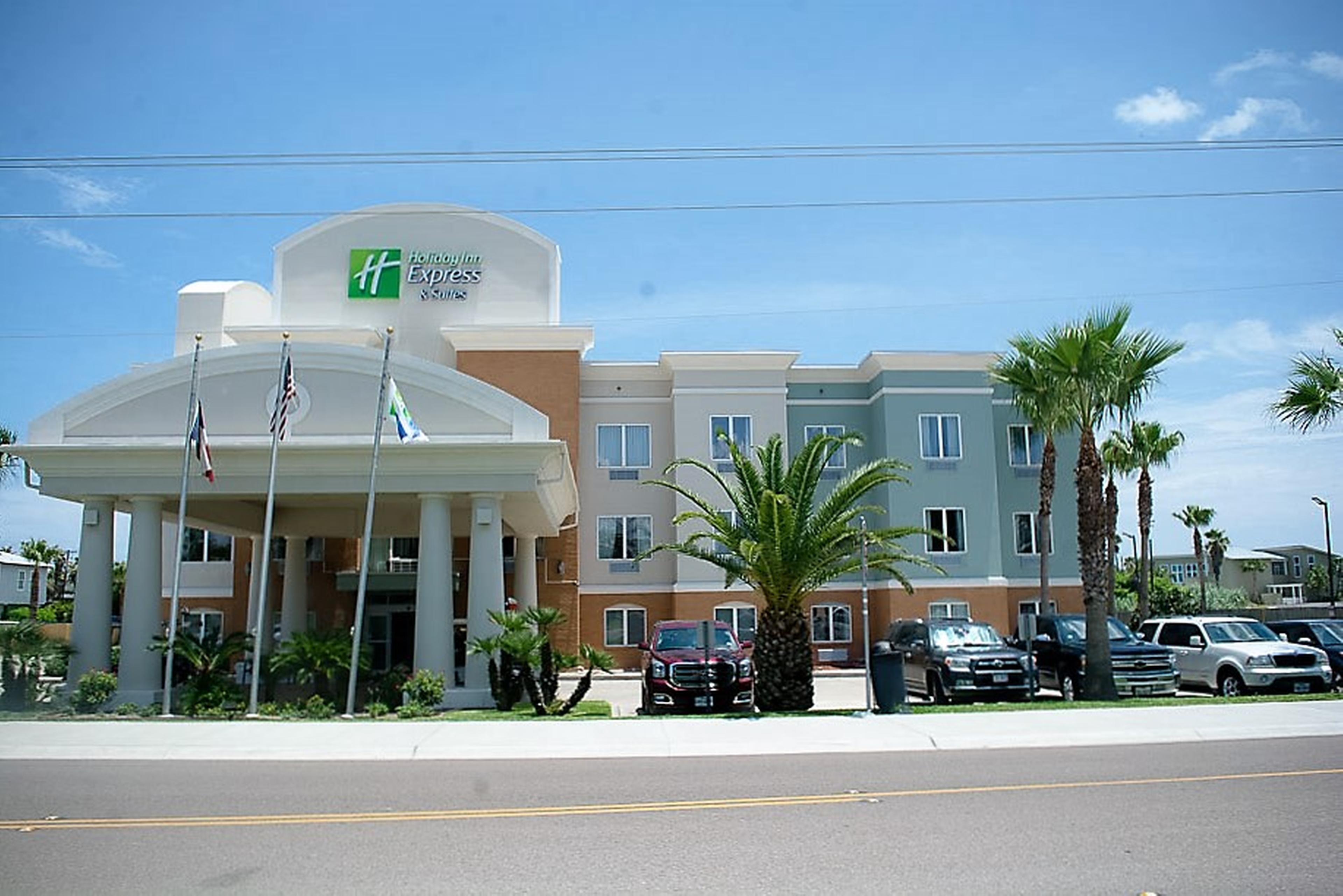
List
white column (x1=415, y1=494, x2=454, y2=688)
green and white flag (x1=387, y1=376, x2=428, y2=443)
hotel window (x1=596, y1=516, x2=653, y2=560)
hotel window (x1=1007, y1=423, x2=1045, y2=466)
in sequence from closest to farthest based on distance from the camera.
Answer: green and white flag (x1=387, y1=376, x2=428, y2=443) < white column (x1=415, y1=494, x2=454, y2=688) < hotel window (x1=596, y1=516, x2=653, y2=560) < hotel window (x1=1007, y1=423, x2=1045, y2=466)

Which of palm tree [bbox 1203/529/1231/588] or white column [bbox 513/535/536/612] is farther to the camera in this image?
palm tree [bbox 1203/529/1231/588]

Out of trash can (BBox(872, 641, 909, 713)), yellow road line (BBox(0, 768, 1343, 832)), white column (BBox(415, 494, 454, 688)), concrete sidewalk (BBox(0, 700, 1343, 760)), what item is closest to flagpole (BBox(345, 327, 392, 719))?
white column (BBox(415, 494, 454, 688))

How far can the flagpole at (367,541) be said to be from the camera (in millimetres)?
20641

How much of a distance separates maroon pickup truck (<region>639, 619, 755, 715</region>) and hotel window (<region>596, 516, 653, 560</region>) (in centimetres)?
1701

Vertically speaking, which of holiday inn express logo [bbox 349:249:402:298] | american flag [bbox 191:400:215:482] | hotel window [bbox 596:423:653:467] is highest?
holiday inn express logo [bbox 349:249:402:298]

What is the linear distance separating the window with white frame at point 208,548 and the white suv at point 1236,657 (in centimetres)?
2947

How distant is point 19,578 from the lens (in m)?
65.6

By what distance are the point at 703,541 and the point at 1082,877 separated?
105 feet

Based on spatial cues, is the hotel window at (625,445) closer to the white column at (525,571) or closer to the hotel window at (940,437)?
the white column at (525,571)

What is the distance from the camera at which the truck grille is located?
20906 millimetres

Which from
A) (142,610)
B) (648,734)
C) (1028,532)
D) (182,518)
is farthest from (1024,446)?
(142,610)

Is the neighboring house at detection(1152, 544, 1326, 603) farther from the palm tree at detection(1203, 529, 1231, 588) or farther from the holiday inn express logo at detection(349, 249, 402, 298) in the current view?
the holiday inn express logo at detection(349, 249, 402, 298)

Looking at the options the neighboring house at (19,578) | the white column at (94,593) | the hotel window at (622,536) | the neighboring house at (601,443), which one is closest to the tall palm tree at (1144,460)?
the neighboring house at (601,443)

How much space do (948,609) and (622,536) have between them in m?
11.9
